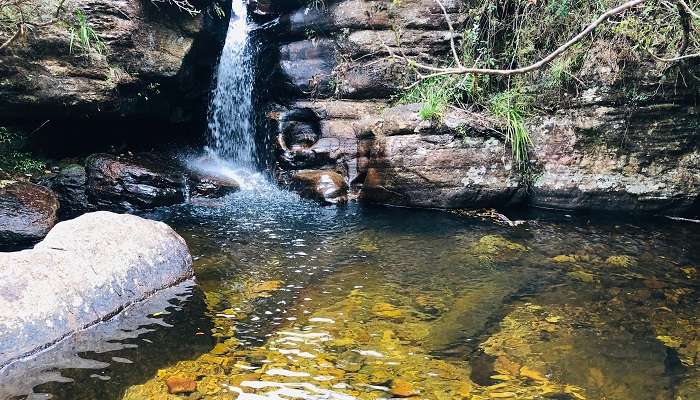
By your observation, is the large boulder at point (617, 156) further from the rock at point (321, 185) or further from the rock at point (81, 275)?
the rock at point (81, 275)

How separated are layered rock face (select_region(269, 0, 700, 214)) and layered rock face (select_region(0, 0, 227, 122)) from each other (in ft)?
6.62

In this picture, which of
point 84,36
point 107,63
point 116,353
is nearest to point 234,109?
point 107,63

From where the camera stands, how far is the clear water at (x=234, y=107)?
8758 millimetres

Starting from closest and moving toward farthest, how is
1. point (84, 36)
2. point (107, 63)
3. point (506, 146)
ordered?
Answer: point (84, 36), point (107, 63), point (506, 146)

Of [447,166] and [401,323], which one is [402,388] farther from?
[447,166]

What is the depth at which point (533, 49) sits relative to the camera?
290 inches

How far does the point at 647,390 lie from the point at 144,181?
603 centimetres

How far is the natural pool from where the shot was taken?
9.36 feet

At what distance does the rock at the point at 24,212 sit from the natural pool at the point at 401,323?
1.32m

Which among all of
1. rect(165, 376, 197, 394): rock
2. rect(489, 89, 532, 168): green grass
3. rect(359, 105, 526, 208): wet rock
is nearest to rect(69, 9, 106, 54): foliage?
rect(359, 105, 526, 208): wet rock

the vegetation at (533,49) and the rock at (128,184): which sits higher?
the vegetation at (533,49)

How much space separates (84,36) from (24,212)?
7.17ft

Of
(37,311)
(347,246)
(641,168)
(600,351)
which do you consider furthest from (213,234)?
(641,168)

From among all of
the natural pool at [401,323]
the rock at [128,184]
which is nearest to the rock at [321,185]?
the natural pool at [401,323]
